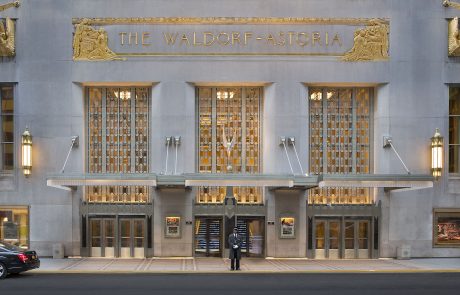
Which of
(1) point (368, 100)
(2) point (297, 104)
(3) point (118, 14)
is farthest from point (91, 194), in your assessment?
(1) point (368, 100)

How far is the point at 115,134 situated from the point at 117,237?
509 centimetres

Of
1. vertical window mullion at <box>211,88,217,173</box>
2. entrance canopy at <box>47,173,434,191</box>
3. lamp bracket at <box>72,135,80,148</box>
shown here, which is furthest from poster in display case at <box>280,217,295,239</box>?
lamp bracket at <box>72,135,80,148</box>

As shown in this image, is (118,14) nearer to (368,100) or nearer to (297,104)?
(297,104)

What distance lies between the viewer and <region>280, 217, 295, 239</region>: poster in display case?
27844 millimetres

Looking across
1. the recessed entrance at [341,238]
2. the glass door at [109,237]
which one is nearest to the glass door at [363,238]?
the recessed entrance at [341,238]

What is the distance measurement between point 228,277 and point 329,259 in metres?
7.78

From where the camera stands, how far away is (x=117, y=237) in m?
27.9

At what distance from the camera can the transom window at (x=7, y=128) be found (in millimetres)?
28188

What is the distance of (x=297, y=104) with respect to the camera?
27.9 meters

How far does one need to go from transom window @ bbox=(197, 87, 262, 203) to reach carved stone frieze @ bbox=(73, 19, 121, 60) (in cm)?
506

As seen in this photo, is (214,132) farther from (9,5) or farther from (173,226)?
(9,5)

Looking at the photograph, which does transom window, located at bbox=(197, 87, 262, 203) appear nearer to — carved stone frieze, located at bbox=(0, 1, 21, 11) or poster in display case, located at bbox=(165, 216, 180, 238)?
poster in display case, located at bbox=(165, 216, 180, 238)

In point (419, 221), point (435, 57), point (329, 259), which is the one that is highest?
point (435, 57)

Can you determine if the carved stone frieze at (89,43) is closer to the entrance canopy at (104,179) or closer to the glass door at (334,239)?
the entrance canopy at (104,179)
